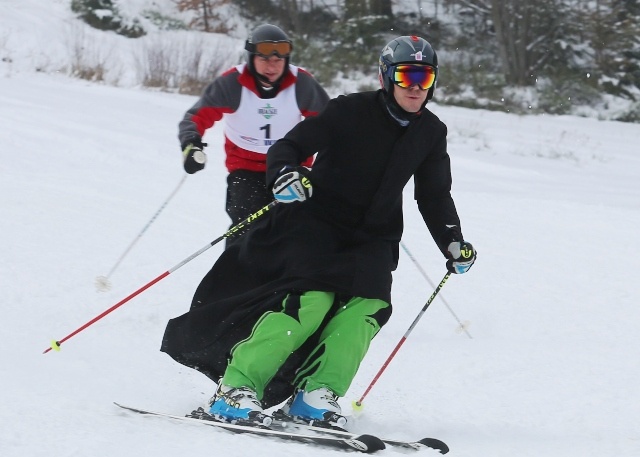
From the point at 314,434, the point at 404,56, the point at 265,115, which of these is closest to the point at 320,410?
the point at 314,434

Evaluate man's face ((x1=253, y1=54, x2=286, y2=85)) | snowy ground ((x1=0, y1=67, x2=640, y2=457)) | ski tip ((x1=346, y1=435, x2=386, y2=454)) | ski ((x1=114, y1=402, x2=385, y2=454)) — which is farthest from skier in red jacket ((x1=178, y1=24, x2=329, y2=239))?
ski tip ((x1=346, y1=435, x2=386, y2=454))

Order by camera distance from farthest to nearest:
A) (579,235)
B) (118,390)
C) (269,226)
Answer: (579,235)
(118,390)
(269,226)

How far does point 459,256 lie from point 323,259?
0.62m

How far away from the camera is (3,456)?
8.96ft

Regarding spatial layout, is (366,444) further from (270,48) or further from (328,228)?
(270,48)

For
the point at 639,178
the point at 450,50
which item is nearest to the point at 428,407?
the point at 639,178

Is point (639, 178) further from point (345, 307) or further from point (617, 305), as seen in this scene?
point (345, 307)

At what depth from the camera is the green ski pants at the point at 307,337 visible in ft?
11.9

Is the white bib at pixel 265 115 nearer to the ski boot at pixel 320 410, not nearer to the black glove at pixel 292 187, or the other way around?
the black glove at pixel 292 187

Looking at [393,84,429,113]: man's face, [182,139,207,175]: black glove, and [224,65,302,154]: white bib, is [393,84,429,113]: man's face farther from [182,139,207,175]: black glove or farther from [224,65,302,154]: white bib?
[224,65,302,154]: white bib

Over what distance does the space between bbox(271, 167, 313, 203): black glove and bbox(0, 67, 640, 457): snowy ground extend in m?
0.91

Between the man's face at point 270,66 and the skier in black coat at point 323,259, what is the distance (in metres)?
1.19

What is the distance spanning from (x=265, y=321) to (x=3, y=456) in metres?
1.20

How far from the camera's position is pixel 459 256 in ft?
13.2
